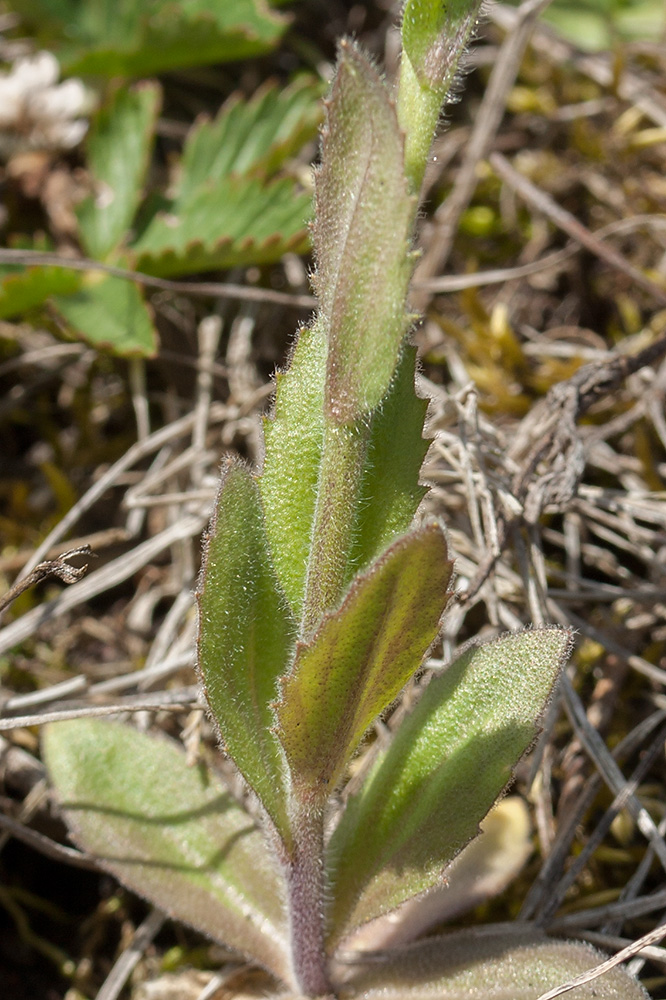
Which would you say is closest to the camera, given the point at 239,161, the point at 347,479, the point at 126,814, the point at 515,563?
the point at 347,479

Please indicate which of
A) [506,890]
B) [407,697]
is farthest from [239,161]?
[506,890]

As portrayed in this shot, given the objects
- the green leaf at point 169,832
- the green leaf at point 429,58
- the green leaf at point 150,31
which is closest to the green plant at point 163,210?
the green leaf at point 150,31

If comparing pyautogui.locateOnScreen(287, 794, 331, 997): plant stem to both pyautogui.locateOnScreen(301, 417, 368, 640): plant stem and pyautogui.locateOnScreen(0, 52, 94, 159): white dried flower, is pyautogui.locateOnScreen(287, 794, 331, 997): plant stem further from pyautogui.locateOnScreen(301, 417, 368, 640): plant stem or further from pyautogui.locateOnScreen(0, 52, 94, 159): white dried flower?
pyautogui.locateOnScreen(0, 52, 94, 159): white dried flower

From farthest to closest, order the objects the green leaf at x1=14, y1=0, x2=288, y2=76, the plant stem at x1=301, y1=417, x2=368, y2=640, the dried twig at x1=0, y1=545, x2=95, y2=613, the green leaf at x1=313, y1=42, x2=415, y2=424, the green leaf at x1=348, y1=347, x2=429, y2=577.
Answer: the green leaf at x1=14, y1=0, x2=288, y2=76, the dried twig at x1=0, y1=545, x2=95, y2=613, the green leaf at x1=348, y1=347, x2=429, y2=577, the plant stem at x1=301, y1=417, x2=368, y2=640, the green leaf at x1=313, y1=42, x2=415, y2=424

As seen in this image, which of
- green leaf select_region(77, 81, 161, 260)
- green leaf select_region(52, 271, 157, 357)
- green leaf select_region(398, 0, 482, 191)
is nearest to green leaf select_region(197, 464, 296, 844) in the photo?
green leaf select_region(398, 0, 482, 191)

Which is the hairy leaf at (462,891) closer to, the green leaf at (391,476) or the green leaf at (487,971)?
the green leaf at (487,971)

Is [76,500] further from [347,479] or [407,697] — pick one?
[347,479]
